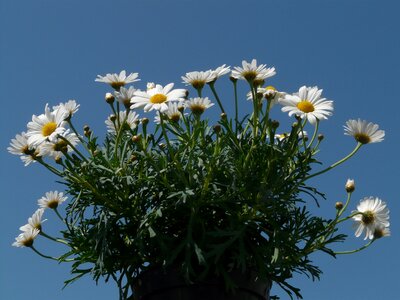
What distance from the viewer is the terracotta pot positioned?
6.95 ft

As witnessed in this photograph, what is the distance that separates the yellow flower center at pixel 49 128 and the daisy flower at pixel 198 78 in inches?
17.1

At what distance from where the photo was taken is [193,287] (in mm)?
2121

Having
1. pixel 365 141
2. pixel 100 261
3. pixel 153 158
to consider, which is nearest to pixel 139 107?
pixel 153 158

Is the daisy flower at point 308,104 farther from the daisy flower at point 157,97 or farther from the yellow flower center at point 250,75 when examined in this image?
the daisy flower at point 157,97

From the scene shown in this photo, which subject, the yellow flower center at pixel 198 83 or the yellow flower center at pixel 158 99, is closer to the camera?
the yellow flower center at pixel 158 99

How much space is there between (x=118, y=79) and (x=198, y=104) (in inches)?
11.2

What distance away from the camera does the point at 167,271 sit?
7.01 ft

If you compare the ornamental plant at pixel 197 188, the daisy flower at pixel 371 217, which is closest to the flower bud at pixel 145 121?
the ornamental plant at pixel 197 188

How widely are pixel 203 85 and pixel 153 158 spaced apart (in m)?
0.28

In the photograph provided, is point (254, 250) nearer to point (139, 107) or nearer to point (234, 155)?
point (234, 155)

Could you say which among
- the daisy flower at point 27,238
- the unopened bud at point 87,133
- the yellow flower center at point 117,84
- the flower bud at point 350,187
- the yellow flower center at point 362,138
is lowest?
the daisy flower at point 27,238

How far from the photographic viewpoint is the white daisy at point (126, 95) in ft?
7.48

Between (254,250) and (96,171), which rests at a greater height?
(96,171)

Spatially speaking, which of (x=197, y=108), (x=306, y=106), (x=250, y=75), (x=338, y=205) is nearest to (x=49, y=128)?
(x=197, y=108)
